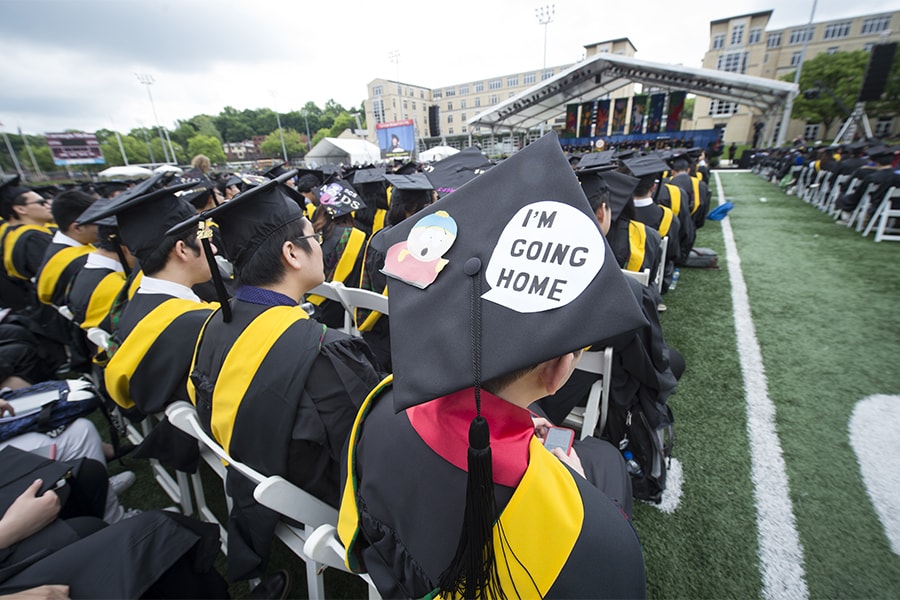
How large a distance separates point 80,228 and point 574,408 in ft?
15.1

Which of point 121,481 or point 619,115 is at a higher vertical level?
point 619,115

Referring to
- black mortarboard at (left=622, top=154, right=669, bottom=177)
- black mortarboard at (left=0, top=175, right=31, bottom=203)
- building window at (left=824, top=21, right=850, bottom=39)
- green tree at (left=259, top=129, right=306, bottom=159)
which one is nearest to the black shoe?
black mortarboard at (left=622, top=154, right=669, bottom=177)

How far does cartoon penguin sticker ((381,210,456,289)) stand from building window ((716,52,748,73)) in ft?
178

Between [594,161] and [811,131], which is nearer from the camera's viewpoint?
[594,161]

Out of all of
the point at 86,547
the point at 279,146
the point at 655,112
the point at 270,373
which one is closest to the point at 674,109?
the point at 655,112

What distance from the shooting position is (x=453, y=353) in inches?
28.6

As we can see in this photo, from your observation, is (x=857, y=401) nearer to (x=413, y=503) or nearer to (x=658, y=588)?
(x=658, y=588)

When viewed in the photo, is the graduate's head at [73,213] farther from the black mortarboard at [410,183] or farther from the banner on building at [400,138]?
the banner on building at [400,138]

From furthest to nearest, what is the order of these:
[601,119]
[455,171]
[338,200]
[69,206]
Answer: [601,119]
[455,171]
[338,200]
[69,206]

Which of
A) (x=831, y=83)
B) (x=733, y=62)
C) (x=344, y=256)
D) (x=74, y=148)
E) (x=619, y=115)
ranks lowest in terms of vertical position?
(x=344, y=256)

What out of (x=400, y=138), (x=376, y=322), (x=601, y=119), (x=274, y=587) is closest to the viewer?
(x=274, y=587)

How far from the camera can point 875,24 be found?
3734 cm

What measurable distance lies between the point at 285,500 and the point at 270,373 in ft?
1.39

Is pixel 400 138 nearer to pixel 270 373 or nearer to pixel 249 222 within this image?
pixel 249 222
